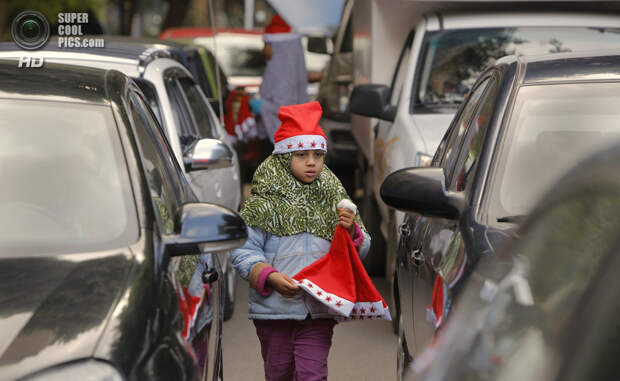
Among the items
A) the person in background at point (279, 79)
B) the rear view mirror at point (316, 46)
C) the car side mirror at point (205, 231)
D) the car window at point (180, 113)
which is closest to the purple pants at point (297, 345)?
the car side mirror at point (205, 231)

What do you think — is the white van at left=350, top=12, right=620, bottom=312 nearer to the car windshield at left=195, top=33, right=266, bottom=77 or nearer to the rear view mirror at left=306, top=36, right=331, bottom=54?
the rear view mirror at left=306, top=36, right=331, bottom=54

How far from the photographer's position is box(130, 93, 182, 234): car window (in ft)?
11.6

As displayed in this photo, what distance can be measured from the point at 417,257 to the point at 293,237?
52 centimetres

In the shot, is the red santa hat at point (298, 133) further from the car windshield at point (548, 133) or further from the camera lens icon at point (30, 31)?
the camera lens icon at point (30, 31)

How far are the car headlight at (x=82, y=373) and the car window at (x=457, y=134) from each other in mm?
1971

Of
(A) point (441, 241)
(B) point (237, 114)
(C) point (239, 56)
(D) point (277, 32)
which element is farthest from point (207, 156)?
(C) point (239, 56)

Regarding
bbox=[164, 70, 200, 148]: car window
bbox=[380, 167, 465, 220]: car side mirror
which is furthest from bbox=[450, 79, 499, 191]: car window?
bbox=[164, 70, 200, 148]: car window

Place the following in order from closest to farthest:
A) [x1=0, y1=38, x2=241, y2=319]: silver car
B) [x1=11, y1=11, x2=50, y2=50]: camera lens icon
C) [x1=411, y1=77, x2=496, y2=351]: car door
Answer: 1. [x1=411, y1=77, x2=496, y2=351]: car door
2. [x1=0, y1=38, x2=241, y2=319]: silver car
3. [x1=11, y1=11, x2=50, y2=50]: camera lens icon

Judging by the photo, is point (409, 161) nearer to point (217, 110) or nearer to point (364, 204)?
point (364, 204)

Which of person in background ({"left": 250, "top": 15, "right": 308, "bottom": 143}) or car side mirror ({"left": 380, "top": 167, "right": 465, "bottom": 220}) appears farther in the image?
person in background ({"left": 250, "top": 15, "right": 308, "bottom": 143})

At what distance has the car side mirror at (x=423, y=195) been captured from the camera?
145 inches

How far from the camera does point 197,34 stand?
1756 centimetres

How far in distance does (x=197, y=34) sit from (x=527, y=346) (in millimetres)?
16239

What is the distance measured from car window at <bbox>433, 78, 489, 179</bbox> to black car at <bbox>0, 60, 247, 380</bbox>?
108 cm
